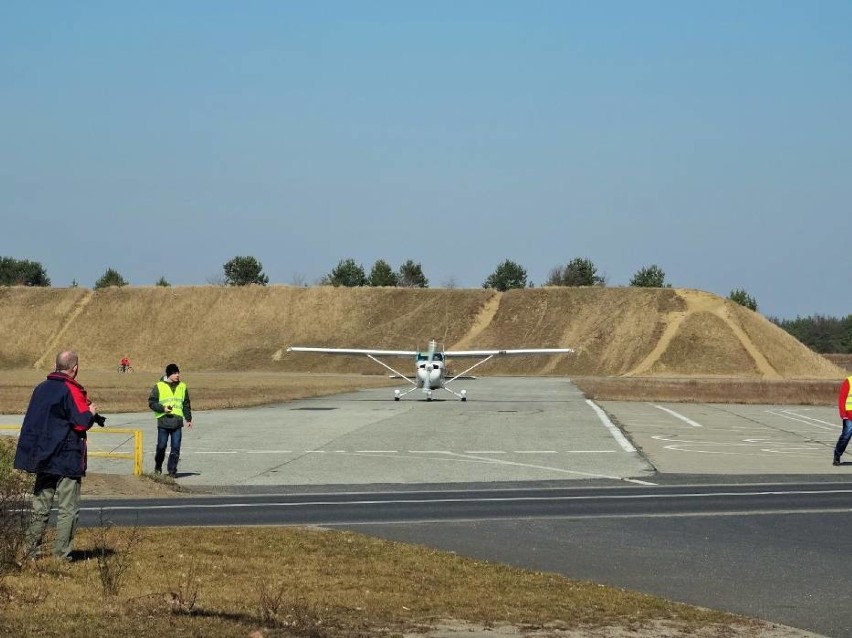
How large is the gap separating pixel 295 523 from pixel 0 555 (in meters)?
5.57

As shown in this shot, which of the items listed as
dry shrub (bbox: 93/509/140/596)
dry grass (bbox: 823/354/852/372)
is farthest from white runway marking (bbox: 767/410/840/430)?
dry grass (bbox: 823/354/852/372)

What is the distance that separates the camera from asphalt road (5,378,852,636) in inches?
479

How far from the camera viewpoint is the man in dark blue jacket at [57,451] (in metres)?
11.1

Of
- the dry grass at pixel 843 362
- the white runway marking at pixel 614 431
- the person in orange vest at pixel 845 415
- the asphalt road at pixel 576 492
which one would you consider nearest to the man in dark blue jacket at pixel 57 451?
the asphalt road at pixel 576 492

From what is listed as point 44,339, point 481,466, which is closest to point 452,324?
point 44,339

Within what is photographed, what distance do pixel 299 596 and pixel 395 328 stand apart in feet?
401

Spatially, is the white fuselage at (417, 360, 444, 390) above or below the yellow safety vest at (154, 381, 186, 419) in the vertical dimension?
above

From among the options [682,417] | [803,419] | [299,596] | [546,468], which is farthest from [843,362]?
[299,596]

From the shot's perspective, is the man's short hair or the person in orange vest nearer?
the man's short hair

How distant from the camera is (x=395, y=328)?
13200 cm

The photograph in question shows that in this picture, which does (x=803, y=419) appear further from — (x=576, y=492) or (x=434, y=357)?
(x=576, y=492)

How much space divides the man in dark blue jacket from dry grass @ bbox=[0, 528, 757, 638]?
1.38 feet

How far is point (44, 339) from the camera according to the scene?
137m

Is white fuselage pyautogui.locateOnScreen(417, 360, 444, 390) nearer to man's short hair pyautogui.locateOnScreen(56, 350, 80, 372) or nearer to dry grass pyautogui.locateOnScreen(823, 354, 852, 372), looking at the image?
man's short hair pyautogui.locateOnScreen(56, 350, 80, 372)
